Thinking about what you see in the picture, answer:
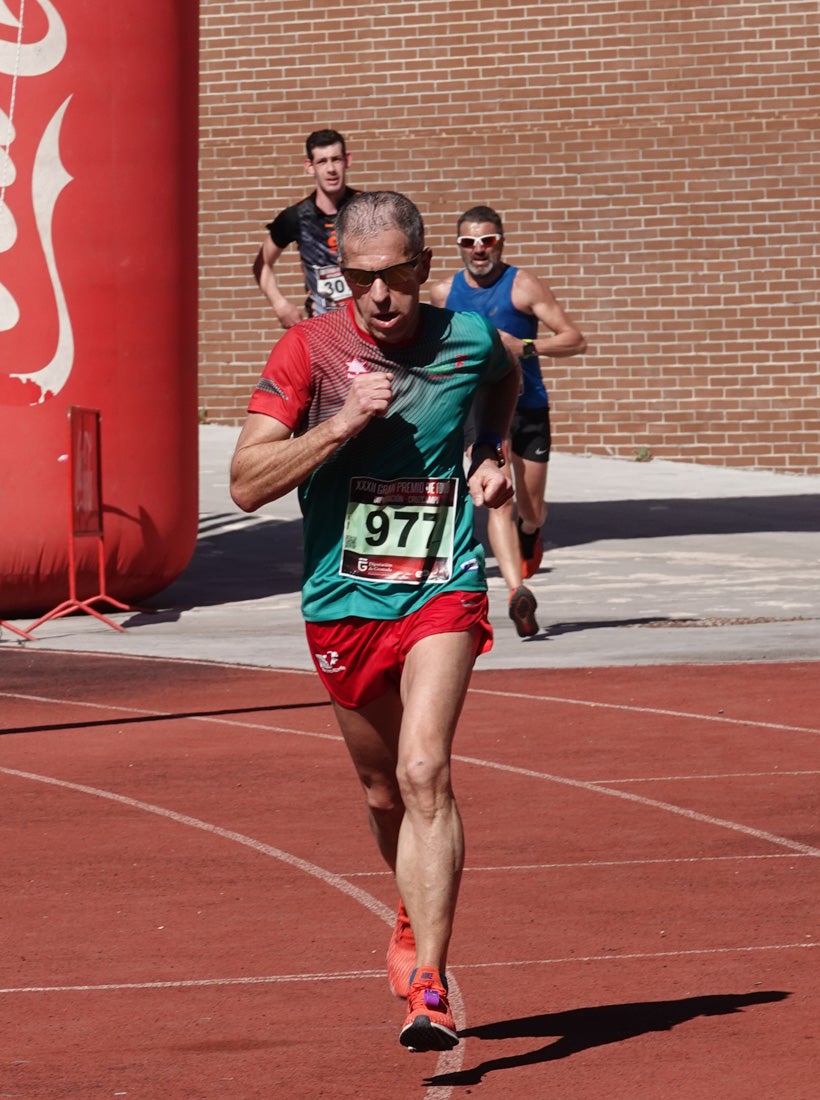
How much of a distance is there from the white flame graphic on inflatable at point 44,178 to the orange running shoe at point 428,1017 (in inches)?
363

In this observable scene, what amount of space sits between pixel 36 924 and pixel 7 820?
1.63 metres

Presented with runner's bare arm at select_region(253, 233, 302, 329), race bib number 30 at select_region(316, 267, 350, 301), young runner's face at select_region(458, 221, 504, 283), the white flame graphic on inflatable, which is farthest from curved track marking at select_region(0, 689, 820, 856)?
runner's bare arm at select_region(253, 233, 302, 329)

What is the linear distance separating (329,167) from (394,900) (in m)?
8.10

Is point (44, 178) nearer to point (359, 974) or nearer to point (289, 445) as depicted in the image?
point (359, 974)

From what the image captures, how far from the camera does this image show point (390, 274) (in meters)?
5.02

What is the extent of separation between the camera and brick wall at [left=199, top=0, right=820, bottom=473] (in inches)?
921

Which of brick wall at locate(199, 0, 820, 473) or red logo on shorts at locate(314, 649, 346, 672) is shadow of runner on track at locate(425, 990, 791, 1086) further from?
brick wall at locate(199, 0, 820, 473)

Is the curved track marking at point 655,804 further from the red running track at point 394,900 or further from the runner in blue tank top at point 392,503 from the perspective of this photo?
the runner in blue tank top at point 392,503

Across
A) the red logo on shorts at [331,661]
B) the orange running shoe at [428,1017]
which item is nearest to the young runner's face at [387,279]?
the red logo on shorts at [331,661]

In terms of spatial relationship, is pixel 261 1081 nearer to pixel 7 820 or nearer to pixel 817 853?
pixel 817 853

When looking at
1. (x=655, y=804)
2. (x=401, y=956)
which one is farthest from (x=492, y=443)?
(x=655, y=804)

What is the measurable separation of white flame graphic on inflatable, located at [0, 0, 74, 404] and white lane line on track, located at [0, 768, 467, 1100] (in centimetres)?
502

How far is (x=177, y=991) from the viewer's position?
551 centimetres

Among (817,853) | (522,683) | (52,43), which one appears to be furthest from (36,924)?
(52,43)
